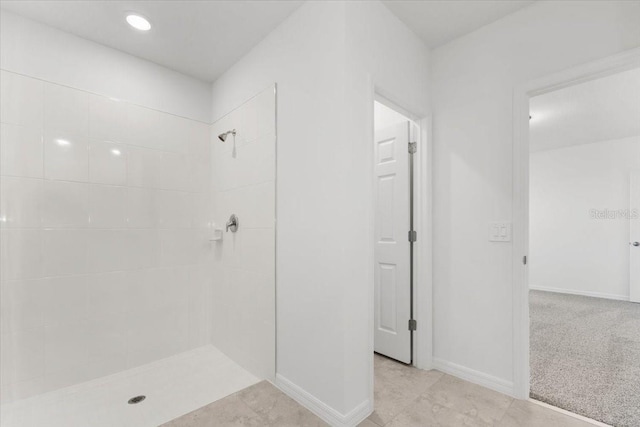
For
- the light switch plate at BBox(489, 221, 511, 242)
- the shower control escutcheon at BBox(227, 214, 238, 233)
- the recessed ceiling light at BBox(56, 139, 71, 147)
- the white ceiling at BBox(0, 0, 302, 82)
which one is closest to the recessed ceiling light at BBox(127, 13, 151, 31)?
the white ceiling at BBox(0, 0, 302, 82)

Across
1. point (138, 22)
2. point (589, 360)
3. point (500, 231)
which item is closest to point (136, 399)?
point (138, 22)

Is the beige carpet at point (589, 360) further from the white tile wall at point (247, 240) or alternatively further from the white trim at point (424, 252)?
the white tile wall at point (247, 240)

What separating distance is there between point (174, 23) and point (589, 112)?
15.0ft

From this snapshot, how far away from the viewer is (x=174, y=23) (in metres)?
2.02

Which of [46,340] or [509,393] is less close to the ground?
[46,340]

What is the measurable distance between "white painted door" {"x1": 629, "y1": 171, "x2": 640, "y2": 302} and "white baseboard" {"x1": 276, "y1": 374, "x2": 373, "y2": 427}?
503cm

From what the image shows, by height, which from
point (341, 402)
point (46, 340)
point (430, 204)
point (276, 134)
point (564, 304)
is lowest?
point (564, 304)

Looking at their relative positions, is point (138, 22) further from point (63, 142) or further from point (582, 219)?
point (582, 219)

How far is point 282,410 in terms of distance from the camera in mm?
1790

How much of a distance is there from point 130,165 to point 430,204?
241cm

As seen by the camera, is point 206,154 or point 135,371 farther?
point 206,154

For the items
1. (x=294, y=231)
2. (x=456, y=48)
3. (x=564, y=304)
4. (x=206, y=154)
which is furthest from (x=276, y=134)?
(x=564, y=304)

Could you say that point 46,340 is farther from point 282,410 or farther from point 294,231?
point 294,231

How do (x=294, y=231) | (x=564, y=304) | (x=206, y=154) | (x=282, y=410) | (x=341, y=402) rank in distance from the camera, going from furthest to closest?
(x=564, y=304) < (x=206, y=154) < (x=294, y=231) < (x=282, y=410) < (x=341, y=402)
